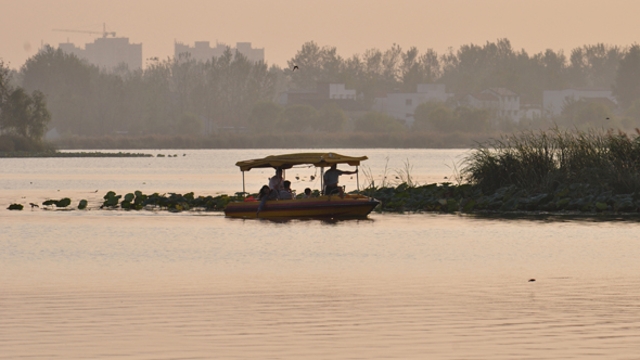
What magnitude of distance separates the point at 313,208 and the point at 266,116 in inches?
5541

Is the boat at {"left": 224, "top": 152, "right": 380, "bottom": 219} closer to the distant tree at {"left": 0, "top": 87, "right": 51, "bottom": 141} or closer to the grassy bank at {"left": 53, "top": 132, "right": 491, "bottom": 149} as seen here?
the distant tree at {"left": 0, "top": 87, "right": 51, "bottom": 141}

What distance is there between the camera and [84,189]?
64.2 meters

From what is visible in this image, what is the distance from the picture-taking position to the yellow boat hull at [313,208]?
3803 cm

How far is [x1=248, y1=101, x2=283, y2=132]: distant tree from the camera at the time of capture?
17762 centimetres

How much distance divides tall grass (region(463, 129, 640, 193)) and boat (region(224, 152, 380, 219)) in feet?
17.3

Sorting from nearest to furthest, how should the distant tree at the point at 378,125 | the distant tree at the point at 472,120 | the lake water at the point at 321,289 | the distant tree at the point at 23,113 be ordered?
1. the lake water at the point at 321,289
2. the distant tree at the point at 23,113
3. the distant tree at the point at 472,120
4. the distant tree at the point at 378,125

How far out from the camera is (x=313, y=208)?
1496 inches

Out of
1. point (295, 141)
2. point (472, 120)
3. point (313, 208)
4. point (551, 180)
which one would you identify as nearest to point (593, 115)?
point (472, 120)

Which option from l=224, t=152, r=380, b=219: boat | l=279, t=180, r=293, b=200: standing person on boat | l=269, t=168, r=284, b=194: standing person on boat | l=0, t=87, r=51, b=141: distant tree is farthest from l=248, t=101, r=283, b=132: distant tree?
l=279, t=180, r=293, b=200: standing person on boat

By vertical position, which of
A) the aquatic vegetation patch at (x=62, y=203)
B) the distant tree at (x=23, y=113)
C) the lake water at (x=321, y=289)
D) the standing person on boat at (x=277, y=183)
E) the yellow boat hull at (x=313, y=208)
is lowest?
the lake water at (x=321, y=289)

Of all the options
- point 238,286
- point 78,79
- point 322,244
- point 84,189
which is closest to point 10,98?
point 84,189

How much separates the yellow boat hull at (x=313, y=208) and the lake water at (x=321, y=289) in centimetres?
41

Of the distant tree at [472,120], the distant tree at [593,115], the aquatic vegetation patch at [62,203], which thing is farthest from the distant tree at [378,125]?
the aquatic vegetation patch at [62,203]

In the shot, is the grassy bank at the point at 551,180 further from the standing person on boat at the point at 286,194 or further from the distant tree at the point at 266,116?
the distant tree at the point at 266,116
